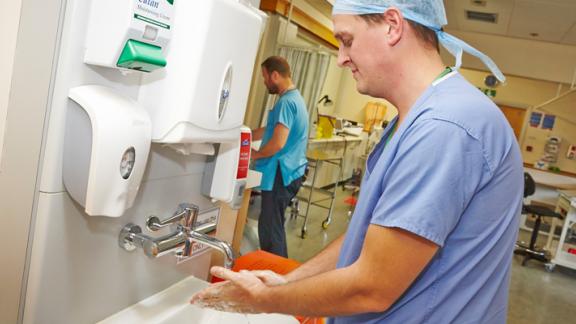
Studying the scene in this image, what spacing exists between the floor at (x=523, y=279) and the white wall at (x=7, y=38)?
88.7 inches

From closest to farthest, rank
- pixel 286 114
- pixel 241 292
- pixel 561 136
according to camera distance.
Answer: pixel 241 292 → pixel 286 114 → pixel 561 136

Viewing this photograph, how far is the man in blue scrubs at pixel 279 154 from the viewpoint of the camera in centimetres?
313

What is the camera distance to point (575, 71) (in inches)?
226

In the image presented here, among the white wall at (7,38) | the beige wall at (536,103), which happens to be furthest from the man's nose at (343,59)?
the beige wall at (536,103)

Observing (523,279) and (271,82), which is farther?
(523,279)

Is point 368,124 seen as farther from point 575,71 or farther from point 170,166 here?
point 170,166

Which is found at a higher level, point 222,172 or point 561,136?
point 561,136

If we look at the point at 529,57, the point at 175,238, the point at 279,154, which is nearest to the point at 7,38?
the point at 175,238

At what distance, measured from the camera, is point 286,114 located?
3.12 metres

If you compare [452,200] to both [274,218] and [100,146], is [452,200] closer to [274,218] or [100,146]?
[100,146]

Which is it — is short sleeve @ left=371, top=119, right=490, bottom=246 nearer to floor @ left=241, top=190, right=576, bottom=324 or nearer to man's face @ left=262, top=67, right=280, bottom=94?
floor @ left=241, top=190, right=576, bottom=324

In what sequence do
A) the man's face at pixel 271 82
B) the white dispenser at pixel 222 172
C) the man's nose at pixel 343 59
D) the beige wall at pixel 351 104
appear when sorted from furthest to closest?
the beige wall at pixel 351 104
the man's face at pixel 271 82
the white dispenser at pixel 222 172
the man's nose at pixel 343 59

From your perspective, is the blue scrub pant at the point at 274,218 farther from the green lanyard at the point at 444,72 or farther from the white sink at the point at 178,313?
the green lanyard at the point at 444,72

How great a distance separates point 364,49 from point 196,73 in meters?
0.37
